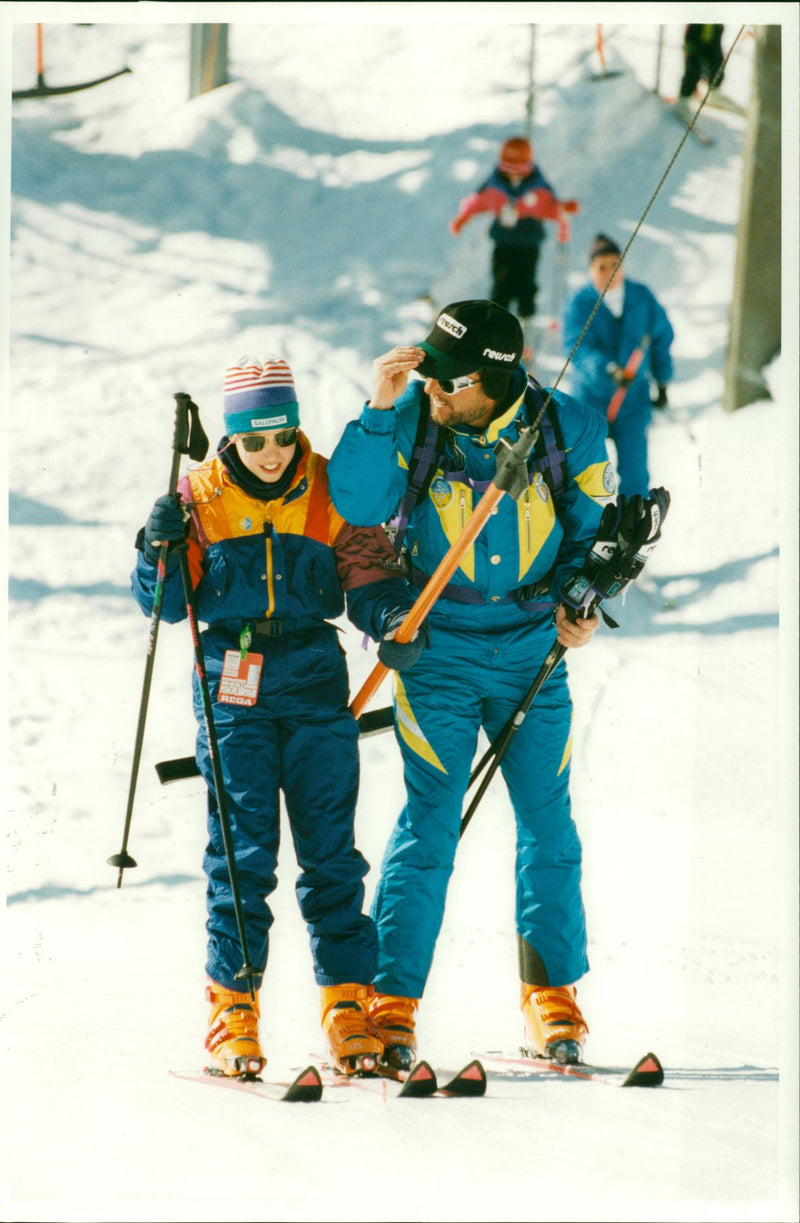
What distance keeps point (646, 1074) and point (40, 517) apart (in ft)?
15.0

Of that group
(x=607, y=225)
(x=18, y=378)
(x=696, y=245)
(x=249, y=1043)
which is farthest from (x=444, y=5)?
(x=607, y=225)

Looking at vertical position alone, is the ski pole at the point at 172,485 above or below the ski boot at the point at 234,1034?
above

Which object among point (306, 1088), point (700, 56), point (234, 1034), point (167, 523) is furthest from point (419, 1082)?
point (700, 56)

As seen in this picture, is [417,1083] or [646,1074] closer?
[417,1083]

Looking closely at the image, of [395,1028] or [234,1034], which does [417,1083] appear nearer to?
[395,1028]

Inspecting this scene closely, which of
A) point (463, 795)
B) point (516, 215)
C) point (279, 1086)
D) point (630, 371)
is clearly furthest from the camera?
point (516, 215)

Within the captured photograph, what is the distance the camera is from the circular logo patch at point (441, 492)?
4129 millimetres

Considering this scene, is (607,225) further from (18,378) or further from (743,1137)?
(743,1137)

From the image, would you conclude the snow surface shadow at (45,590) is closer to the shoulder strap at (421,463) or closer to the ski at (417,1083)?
the shoulder strap at (421,463)

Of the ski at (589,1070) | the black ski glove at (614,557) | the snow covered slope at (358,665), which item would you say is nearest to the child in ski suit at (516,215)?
the snow covered slope at (358,665)

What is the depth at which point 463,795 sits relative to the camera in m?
4.19

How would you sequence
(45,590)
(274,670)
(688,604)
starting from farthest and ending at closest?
(688,604) < (45,590) < (274,670)

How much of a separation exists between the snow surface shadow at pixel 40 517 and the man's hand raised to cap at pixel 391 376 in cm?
389

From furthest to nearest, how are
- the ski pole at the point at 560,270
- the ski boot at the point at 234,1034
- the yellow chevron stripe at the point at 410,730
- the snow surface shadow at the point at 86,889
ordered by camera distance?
the ski pole at the point at 560,270 → the snow surface shadow at the point at 86,889 → the yellow chevron stripe at the point at 410,730 → the ski boot at the point at 234,1034
